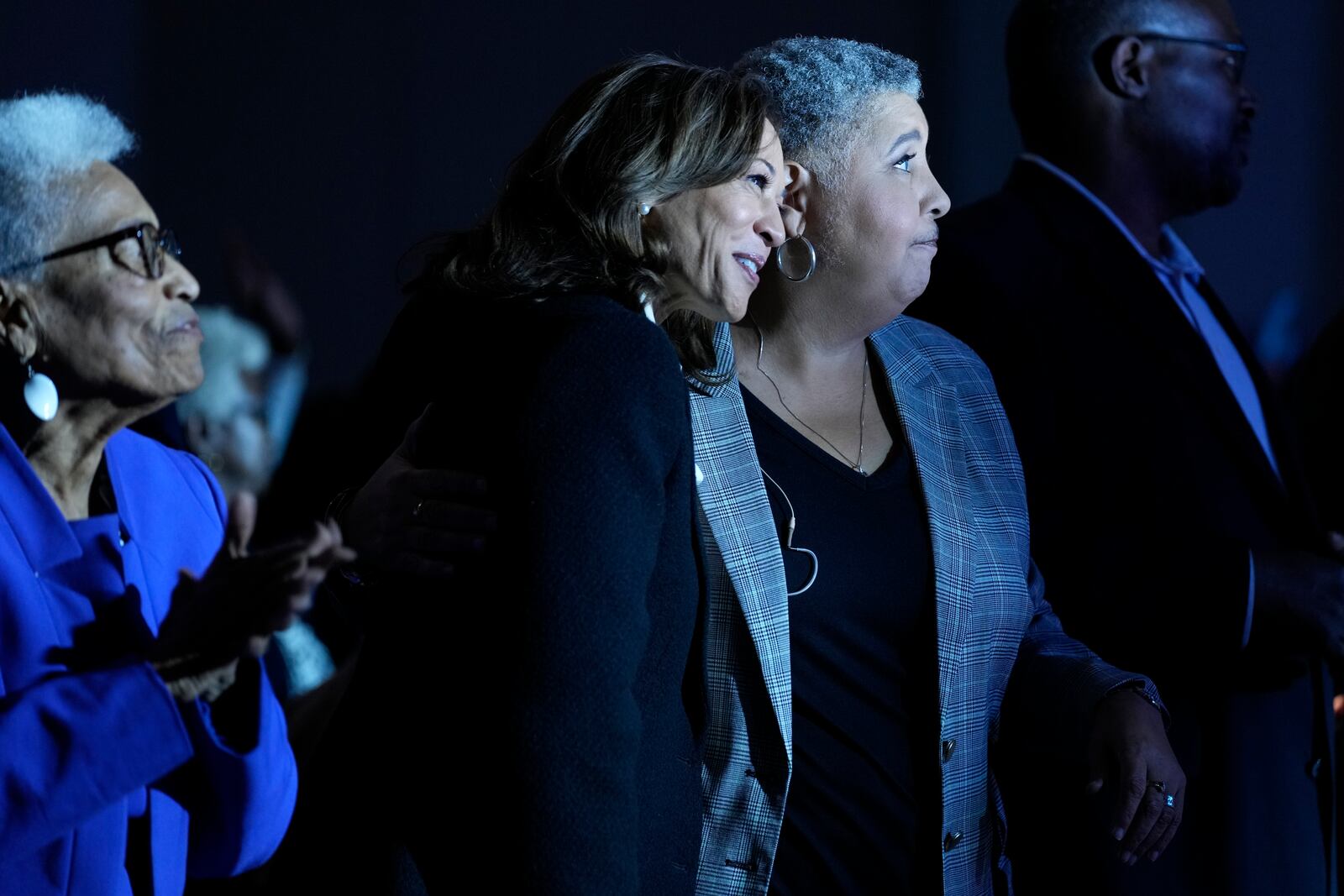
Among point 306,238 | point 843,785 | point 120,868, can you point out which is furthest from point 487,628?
point 306,238

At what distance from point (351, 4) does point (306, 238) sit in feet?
2.02

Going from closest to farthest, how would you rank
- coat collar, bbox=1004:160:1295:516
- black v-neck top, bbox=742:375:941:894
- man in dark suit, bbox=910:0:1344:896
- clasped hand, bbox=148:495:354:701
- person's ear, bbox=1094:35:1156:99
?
1. clasped hand, bbox=148:495:354:701
2. black v-neck top, bbox=742:375:941:894
3. man in dark suit, bbox=910:0:1344:896
4. coat collar, bbox=1004:160:1295:516
5. person's ear, bbox=1094:35:1156:99

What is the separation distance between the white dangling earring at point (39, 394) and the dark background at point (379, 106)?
2.27 m

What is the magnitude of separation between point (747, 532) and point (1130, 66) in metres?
1.48

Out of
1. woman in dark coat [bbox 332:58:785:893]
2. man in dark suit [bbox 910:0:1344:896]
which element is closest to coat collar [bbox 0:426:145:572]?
woman in dark coat [bbox 332:58:785:893]

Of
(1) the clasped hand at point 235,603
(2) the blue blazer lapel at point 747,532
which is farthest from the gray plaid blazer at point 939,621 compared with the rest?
(1) the clasped hand at point 235,603

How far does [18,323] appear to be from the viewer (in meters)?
1.22

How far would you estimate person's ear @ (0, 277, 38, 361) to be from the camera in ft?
3.98

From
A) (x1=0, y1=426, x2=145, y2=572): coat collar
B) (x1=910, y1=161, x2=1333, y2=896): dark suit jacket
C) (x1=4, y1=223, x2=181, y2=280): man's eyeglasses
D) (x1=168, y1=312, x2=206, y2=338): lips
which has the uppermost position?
(x1=4, y1=223, x2=181, y2=280): man's eyeglasses

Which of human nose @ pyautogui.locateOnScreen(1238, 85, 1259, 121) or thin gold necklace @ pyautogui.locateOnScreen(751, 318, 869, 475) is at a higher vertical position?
human nose @ pyautogui.locateOnScreen(1238, 85, 1259, 121)

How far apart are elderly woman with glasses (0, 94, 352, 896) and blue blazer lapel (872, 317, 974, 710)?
78 centimetres

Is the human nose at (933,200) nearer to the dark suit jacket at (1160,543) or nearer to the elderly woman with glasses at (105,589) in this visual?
the dark suit jacket at (1160,543)

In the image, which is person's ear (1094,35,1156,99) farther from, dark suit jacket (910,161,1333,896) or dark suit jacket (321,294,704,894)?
dark suit jacket (321,294,704,894)

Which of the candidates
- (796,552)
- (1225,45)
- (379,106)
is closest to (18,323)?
(796,552)
